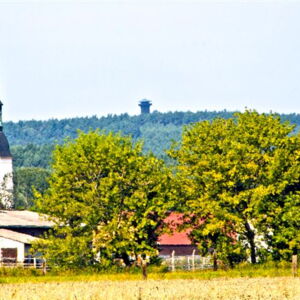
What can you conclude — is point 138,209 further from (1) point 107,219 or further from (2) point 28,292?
(2) point 28,292

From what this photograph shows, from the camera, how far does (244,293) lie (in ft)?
131

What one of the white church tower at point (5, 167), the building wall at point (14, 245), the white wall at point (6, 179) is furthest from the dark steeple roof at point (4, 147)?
the building wall at point (14, 245)

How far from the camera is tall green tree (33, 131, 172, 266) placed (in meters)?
74.6

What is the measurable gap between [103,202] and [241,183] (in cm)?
895

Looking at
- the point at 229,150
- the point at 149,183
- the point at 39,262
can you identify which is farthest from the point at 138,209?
the point at 39,262

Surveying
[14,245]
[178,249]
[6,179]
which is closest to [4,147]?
[6,179]

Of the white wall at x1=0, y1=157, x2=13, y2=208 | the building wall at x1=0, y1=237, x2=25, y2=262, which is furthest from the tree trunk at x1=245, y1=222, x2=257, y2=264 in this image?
the white wall at x1=0, y1=157, x2=13, y2=208

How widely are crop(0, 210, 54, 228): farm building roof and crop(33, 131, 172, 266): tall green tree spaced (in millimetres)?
13796

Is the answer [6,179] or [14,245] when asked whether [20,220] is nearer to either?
[14,245]

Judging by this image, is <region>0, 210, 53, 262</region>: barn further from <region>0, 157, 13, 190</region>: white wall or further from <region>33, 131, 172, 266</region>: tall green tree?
→ <region>0, 157, 13, 190</region>: white wall

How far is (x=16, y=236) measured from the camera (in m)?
88.4

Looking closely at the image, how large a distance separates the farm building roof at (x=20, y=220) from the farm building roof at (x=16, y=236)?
141 centimetres

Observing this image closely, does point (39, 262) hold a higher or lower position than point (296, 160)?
lower

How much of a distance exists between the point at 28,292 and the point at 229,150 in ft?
123
